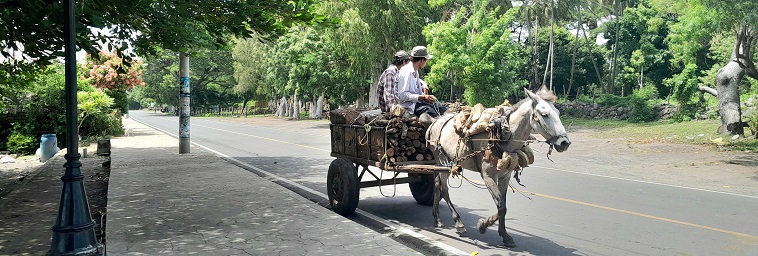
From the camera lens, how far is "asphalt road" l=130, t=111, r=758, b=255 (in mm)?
6434

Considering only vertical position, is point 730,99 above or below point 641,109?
above

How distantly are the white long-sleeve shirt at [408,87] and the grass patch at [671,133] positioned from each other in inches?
446

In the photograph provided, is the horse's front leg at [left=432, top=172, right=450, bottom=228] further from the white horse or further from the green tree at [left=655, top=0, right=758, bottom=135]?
the green tree at [left=655, top=0, right=758, bottom=135]

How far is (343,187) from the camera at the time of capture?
7820 millimetres

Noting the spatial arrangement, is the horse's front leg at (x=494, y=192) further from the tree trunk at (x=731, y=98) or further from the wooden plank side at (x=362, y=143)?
the tree trunk at (x=731, y=98)

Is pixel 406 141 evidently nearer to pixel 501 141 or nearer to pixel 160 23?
pixel 501 141

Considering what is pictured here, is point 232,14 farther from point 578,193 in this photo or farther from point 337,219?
point 578,193

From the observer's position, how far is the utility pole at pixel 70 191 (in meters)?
5.11

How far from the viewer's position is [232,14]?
925 cm

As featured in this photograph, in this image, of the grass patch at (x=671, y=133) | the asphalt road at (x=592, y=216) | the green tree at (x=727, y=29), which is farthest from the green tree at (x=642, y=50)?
the asphalt road at (x=592, y=216)

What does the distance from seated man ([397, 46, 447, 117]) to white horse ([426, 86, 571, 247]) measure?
499 millimetres

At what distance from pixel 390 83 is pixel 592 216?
3.65 meters

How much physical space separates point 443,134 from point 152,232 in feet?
12.6

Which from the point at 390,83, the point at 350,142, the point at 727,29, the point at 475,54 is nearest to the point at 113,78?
the point at 475,54
